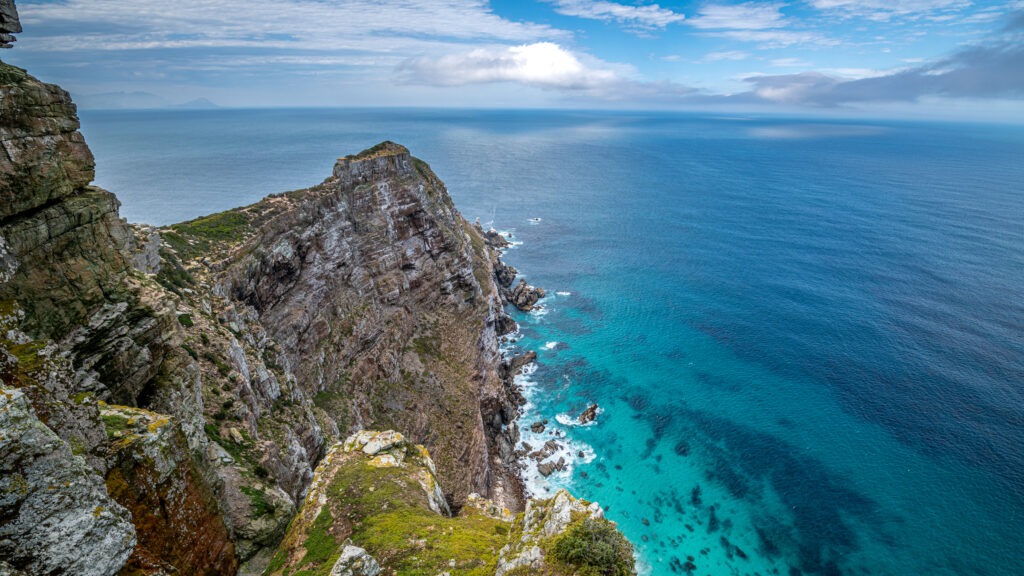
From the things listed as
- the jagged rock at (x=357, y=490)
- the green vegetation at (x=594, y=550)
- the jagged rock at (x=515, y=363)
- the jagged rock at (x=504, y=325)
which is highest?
the green vegetation at (x=594, y=550)

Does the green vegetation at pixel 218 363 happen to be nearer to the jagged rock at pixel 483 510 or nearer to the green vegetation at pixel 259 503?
the green vegetation at pixel 259 503

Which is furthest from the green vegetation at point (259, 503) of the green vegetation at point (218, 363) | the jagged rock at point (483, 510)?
the jagged rock at point (483, 510)

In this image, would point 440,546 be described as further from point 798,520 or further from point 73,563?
point 798,520

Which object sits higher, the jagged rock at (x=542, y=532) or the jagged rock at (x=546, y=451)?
the jagged rock at (x=542, y=532)

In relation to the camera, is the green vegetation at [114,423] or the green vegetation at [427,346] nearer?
the green vegetation at [114,423]

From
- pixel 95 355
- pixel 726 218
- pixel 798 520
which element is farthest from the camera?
pixel 726 218

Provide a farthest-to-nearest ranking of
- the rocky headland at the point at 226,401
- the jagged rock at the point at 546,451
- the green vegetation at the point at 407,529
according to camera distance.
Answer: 1. the jagged rock at the point at 546,451
2. the green vegetation at the point at 407,529
3. the rocky headland at the point at 226,401

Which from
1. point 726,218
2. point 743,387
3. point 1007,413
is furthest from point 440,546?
point 726,218
